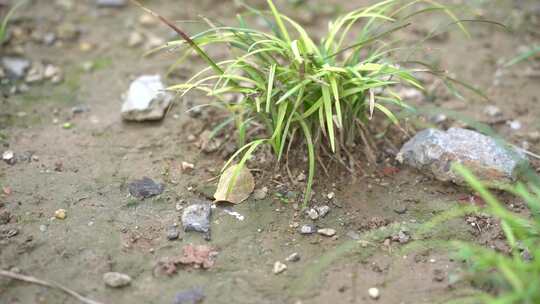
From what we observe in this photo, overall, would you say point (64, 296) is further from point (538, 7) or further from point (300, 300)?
point (538, 7)

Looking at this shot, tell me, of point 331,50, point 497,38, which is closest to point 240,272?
point 331,50

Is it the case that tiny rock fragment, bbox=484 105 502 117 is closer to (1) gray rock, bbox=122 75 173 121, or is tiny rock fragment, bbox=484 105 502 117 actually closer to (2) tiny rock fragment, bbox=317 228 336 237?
(2) tiny rock fragment, bbox=317 228 336 237

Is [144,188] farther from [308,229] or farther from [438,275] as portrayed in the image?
[438,275]

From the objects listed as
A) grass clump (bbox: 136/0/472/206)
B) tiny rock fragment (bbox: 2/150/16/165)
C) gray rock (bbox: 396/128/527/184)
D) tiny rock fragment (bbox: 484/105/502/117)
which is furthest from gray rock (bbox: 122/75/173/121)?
tiny rock fragment (bbox: 484/105/502/117)

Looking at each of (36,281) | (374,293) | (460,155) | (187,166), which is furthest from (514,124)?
(36,281)

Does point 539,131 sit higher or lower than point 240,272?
higher

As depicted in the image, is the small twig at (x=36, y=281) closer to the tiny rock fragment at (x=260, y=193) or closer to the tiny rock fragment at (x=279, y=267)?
the tiny rock fragment at (x=279, y=267)
